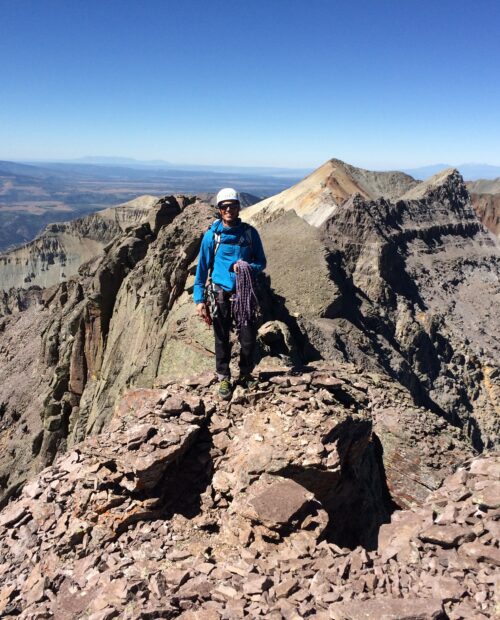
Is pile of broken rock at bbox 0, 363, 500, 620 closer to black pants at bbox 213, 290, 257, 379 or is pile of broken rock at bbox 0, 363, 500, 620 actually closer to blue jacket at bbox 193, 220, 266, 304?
black pants at bbox 213, 290, 257, 379

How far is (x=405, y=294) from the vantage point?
49438mm

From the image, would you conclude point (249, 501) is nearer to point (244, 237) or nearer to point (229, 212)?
point (244, 237)

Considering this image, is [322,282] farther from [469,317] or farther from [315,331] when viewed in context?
[469,317]

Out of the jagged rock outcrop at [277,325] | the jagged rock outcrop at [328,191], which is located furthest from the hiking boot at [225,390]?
the jagged rock outcrop at [328,191]

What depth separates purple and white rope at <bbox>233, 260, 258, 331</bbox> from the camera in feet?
30.6

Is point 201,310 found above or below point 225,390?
above

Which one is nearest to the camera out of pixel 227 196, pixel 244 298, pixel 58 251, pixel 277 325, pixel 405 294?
pixel 227 196

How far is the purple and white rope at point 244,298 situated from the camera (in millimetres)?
9336

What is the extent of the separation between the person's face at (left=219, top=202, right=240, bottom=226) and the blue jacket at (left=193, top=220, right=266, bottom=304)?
0.11 meters

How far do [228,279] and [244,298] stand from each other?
0.55 m

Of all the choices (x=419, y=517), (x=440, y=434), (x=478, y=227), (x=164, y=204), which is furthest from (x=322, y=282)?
(x=478, y=227)

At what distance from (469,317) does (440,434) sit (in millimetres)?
43828

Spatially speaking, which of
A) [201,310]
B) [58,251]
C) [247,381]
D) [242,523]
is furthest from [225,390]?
[58,251]

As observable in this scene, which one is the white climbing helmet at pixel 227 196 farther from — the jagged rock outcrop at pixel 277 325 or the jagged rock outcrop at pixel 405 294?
the jagged rock outcrop at pixel 405 294
